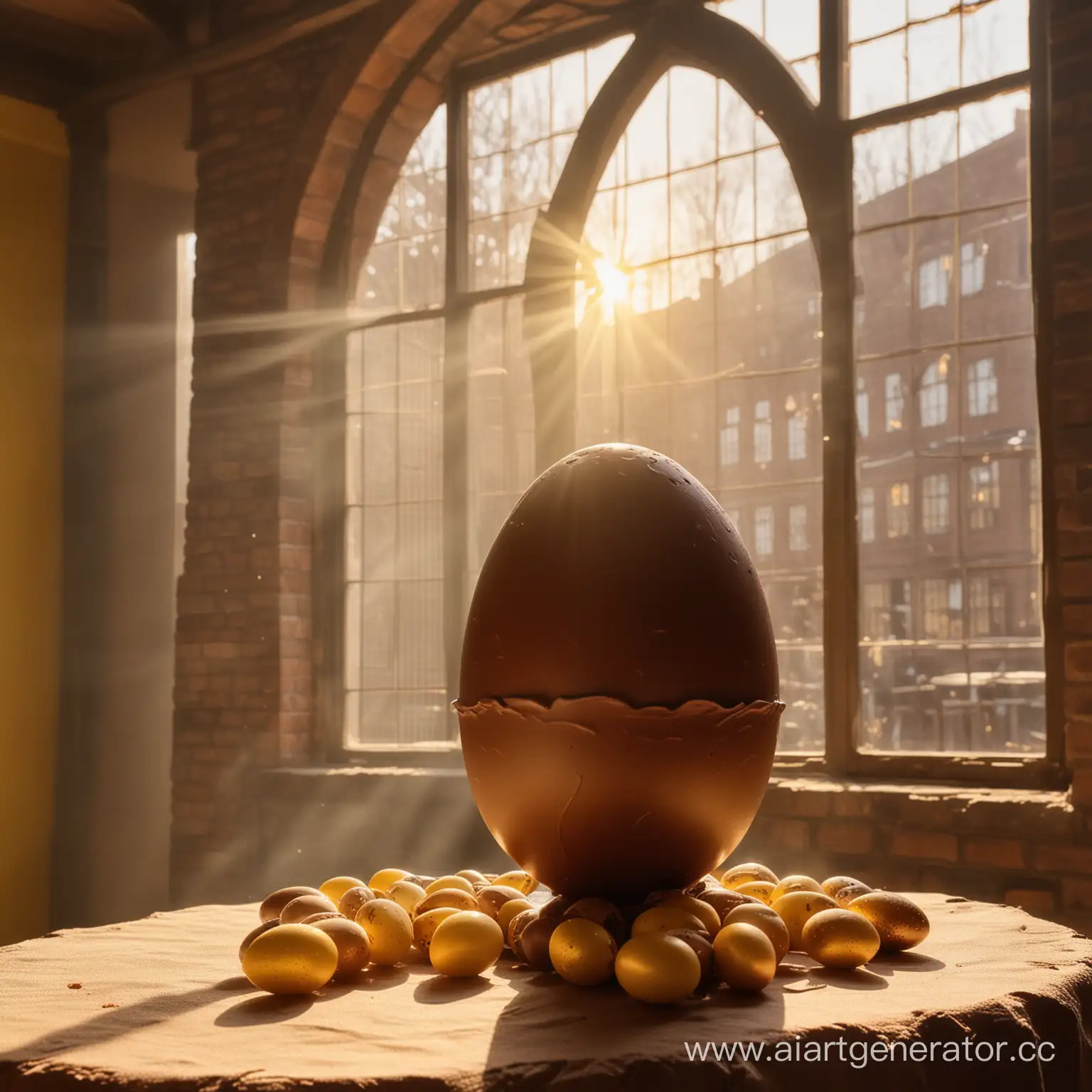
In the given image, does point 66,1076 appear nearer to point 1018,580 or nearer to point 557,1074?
point 557,1074

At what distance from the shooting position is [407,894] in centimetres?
171

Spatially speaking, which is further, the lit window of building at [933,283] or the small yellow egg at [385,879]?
the lit window of building at [933,283]

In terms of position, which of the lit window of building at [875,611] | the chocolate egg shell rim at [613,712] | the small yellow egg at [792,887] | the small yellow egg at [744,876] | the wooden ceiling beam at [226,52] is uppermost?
the wooden ceiling beam at [226,52]

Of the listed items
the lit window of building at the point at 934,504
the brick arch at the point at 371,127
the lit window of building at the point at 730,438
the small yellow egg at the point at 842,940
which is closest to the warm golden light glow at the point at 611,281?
the lit window of building at the point at 730,438

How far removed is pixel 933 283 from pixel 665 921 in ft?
9.10

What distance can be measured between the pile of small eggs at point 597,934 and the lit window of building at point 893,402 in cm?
228

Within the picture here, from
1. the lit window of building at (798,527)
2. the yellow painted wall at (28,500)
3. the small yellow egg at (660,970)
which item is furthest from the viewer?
the yellow painted wall at (28,500)

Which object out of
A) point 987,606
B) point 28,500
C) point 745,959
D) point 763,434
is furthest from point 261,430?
point 745,959

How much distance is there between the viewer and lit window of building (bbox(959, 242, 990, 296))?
357 cm

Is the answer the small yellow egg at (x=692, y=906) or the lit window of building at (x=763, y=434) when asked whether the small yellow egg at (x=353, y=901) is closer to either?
the small yellow egg at (x=692, y=906)

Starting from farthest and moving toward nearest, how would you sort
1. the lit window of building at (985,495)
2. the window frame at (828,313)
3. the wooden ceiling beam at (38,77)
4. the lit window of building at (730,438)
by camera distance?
the wooden ceiling beam at (38,77), the lit window of building at (730,438), the lit window of building at (985,495), the window frame at (828,313)

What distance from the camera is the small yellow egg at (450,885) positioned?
65.9 inches

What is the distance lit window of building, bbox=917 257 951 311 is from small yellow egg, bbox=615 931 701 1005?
9.19 ft

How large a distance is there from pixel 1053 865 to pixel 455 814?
6.21ft
